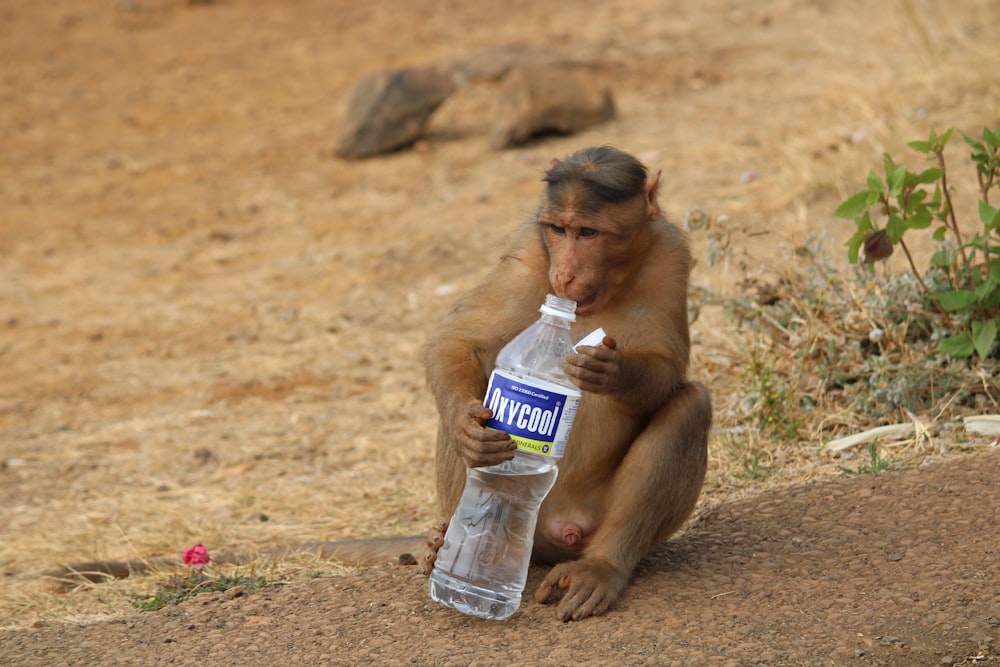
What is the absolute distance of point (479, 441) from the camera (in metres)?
3.70

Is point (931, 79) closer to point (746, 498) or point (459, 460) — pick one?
point (746, 498)

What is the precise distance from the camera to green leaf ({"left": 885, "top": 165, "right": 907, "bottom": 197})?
16.3ft

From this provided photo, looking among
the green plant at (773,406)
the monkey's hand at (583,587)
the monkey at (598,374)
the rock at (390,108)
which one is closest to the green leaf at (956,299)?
the green plant at (773,406)

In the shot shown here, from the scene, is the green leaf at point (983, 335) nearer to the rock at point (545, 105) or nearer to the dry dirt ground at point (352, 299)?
the dry dirt ground at point (352, 299)

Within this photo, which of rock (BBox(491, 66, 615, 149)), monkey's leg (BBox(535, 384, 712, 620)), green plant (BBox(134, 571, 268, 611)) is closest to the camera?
monkey's leg (BBox(535, 384, 712, 620))

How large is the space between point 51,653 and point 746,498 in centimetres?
259

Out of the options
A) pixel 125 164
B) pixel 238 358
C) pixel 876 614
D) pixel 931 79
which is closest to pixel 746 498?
pixel 876 614

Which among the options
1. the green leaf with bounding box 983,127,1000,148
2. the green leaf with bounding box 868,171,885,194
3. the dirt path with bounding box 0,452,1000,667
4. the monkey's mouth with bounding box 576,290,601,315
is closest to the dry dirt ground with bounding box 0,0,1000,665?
the dirt path with bounding box 0,452,1000,667

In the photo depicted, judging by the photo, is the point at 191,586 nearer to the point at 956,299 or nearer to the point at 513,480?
the point at 513,480

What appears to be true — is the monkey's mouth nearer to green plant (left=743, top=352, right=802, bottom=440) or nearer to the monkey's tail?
the monkey's tail

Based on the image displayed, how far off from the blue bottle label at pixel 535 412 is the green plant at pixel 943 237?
1.89 meters

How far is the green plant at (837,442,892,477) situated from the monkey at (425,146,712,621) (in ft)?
3.73

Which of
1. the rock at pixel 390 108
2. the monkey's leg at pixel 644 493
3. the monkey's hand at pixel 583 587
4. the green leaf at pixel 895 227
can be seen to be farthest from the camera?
the rock at pixel 390 108

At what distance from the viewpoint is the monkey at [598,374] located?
3.87 m
